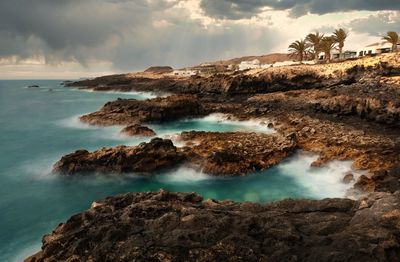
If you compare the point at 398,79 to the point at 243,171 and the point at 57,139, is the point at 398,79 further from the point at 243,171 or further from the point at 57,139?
the point at 57,139

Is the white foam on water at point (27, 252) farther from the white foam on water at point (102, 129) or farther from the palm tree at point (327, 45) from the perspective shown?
the palm tree at point (327, 45)

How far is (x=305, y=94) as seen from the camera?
48188mm

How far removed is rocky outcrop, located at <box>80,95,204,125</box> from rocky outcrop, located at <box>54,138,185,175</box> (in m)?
18.7

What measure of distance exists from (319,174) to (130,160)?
12346mm

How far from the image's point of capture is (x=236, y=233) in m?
9.41

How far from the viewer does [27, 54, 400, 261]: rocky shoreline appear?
29.5ft

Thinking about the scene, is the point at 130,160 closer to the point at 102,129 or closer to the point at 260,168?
the point at 260,168

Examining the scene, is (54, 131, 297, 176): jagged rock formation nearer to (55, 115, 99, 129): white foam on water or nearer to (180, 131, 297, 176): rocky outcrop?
(180, 131, 297, 176): rocky outcrop

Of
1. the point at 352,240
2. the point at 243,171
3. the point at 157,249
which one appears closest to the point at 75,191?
the point at 243,171

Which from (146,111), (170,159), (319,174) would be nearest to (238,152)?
(170,159)

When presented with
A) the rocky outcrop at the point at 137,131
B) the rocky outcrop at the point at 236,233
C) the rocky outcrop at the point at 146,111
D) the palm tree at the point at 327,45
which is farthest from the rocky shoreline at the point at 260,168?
the palm tree at the point at 327,45

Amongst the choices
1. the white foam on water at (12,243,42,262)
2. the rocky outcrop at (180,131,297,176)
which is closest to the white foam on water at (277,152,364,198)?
the rocky outcrop at (180,131,297,176)

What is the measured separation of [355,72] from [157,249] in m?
53.5

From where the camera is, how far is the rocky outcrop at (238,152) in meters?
23.3
